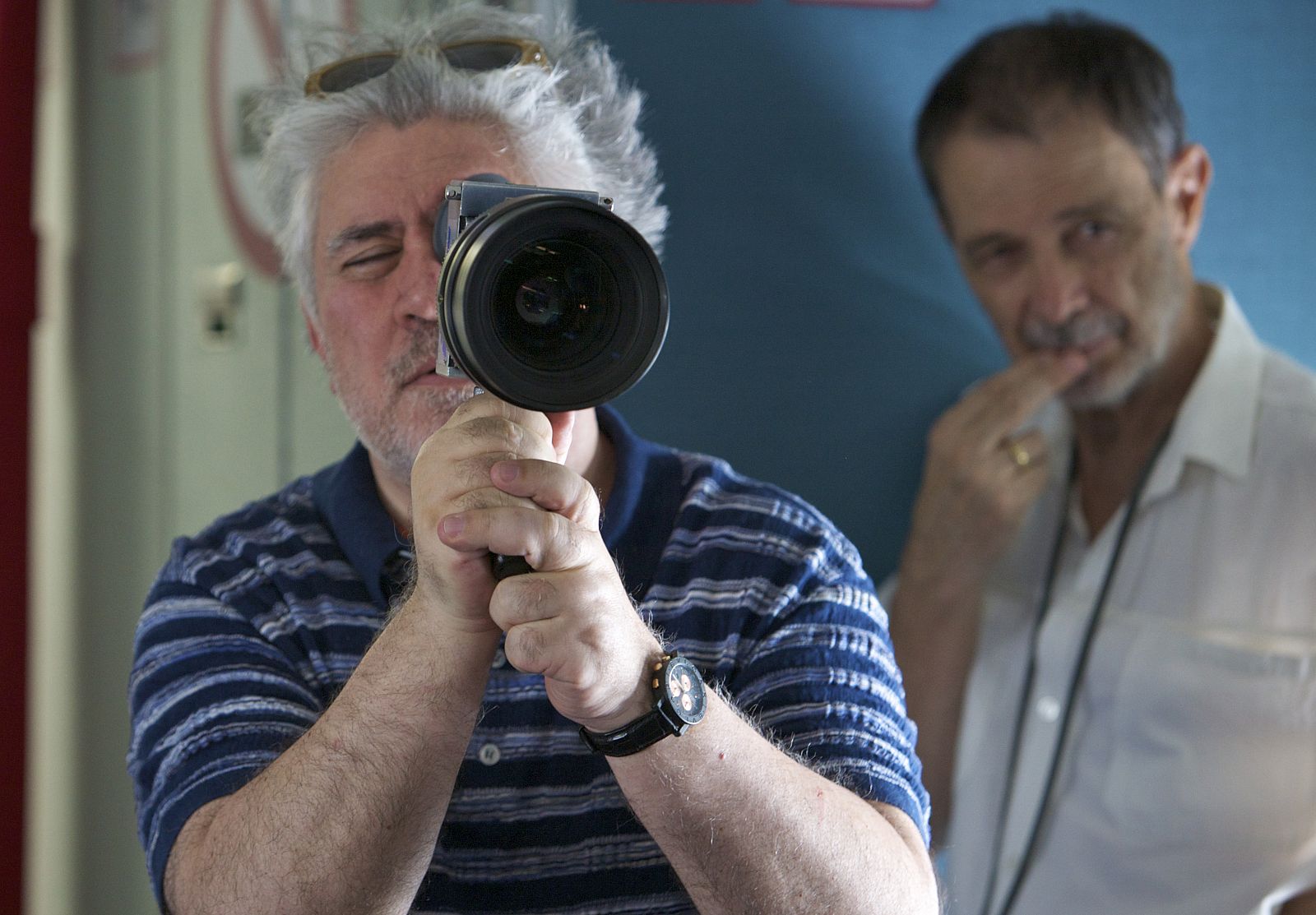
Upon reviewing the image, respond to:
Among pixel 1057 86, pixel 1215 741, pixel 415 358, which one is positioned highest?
pixel 1057 86

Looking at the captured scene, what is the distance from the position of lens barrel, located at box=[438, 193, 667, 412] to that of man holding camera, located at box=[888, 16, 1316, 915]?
0.68m

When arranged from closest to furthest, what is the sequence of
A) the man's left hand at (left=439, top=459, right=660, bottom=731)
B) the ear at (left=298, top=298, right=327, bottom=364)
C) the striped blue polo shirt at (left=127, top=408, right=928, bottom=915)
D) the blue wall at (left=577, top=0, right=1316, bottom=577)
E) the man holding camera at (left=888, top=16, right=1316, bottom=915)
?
the man's left hand at (left=439, top=459, right=660, bottom=731), the striped blue polo shirt at (left=127, top=408, right=928, bottom=915), the ear at (left=298, top=298, right=327, bottom=364), the blue wall at (left=577, top=0, right=1316, bottom=577), the man holding camera at (left=888, top=16, right=1316, bottom=915)

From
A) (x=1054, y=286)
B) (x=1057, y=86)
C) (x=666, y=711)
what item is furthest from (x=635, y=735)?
(x=1057, y=86)

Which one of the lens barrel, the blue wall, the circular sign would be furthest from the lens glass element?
the circular sign

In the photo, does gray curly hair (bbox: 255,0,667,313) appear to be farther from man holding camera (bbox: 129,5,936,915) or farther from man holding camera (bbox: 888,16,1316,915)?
man holding camera (bbox: 888,16,1316,915)

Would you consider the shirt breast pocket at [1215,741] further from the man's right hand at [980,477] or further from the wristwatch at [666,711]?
the wristwatch at [666,711]

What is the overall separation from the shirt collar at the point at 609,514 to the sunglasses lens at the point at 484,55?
10.2 inches

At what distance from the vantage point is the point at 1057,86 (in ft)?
4.29

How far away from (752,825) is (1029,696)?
0.76 metres

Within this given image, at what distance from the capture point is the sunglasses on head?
84 centimetres

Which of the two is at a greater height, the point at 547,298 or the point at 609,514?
the point at 547,298

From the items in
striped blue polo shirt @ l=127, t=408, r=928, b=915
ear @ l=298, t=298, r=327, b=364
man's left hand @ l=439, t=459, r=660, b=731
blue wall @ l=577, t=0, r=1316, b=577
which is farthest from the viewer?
blue wall @ l=577, t=0, r=1316, b=577

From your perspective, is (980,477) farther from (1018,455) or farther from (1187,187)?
(1187,187)

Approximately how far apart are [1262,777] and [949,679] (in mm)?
310
